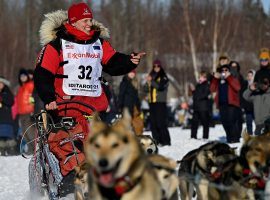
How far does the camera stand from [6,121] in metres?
13.3

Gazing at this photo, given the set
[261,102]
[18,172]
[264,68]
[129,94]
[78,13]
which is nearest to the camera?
[78,13]

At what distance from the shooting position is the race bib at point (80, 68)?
6168 millimetres

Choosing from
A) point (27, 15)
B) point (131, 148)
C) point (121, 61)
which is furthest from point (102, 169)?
point (27, 15)

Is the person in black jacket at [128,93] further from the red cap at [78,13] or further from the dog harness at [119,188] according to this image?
the dog harness at [119,188]

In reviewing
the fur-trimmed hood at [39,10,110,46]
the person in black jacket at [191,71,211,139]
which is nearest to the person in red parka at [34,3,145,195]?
the fur-trimmed hood at [39,10,110,46]

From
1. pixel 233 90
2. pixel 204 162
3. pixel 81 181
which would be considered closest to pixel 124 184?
pixel 204 162

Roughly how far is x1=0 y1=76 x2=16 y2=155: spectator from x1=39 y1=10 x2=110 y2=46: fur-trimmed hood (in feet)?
22.9

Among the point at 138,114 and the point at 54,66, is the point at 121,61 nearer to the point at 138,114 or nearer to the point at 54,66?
the point at 54,66

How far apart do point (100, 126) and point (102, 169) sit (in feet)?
1.27

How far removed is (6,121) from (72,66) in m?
7.37

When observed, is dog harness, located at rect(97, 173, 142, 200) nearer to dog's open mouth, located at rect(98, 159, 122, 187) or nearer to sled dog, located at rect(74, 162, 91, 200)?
dog's open mouth, located at rect(98, 159, 122, 187)

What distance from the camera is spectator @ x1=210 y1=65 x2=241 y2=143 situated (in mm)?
12000

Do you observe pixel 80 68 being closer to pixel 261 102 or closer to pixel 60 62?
pixel 60 62

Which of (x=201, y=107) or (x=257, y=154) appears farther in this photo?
(x=201, y=107)
